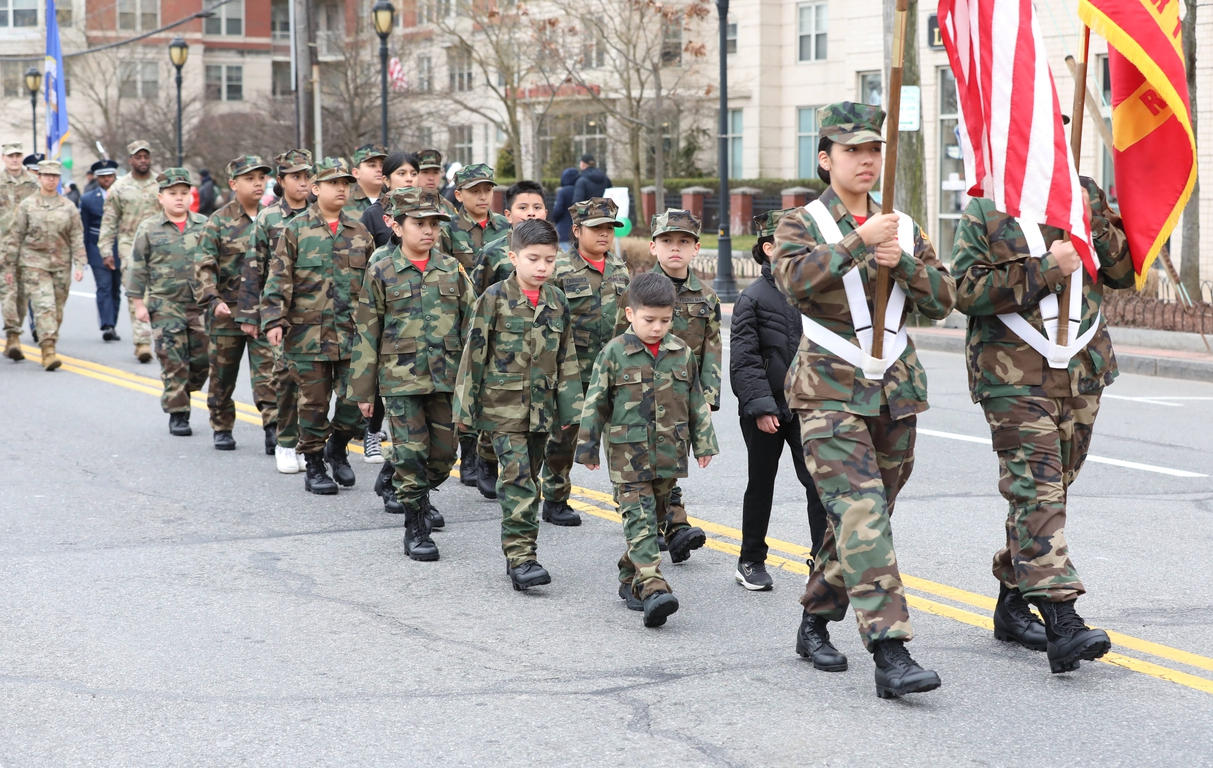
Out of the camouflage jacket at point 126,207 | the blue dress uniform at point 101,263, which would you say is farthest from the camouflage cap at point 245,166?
the blue dress uniform at point 101,263

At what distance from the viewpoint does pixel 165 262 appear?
37.1 ft

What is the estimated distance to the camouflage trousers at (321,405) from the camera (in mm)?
9016

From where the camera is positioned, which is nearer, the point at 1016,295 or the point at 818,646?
the point at 1016,295

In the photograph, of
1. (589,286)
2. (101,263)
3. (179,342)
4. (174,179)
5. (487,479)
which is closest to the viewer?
(589,286)

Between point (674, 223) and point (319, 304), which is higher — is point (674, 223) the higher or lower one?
the higher one

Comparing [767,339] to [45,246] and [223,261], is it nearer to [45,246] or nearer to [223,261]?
[223,261]

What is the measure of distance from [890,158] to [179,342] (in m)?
7.40

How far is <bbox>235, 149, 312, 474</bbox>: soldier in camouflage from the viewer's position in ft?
30.9

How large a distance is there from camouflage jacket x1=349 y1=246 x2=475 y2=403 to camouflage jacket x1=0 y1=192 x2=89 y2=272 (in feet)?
29.0

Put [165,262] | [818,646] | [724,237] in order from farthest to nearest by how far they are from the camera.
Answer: [724,237], [165,262], [818,646]

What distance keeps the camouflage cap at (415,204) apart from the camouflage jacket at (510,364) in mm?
744

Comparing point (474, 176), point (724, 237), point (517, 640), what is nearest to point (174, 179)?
point (474, 176)

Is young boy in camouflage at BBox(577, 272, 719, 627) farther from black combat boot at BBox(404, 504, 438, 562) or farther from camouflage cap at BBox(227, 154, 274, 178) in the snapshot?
camouflage cap at BBox(227, 154, 274, 178)

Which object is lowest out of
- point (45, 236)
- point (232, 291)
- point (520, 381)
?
point (520, 381)
